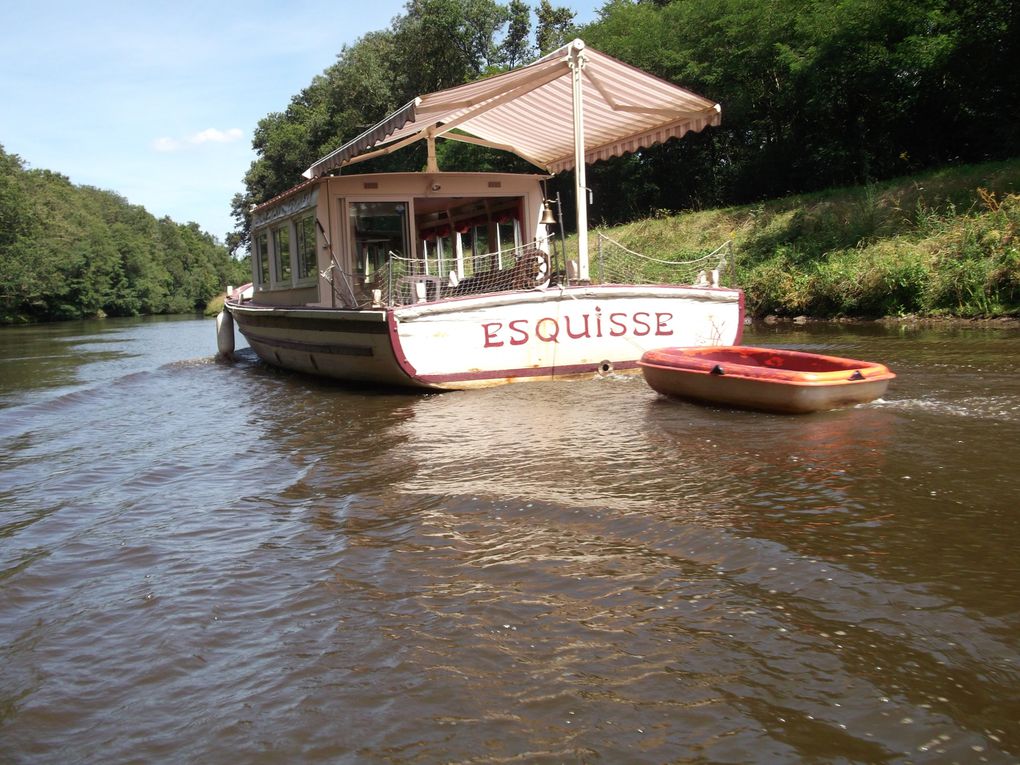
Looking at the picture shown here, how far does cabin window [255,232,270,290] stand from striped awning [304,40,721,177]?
4.34m

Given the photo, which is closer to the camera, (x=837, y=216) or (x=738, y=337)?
(x=738, y=337)

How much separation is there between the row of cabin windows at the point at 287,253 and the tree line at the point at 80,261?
3973 cm

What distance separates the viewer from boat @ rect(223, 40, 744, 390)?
32.6 ft

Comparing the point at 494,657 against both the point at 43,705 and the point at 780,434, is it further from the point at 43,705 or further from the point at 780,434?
the point at 780,434

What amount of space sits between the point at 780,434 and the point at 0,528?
18.6 feet

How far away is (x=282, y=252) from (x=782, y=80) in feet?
69.7

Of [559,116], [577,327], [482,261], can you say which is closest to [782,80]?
[559,116]

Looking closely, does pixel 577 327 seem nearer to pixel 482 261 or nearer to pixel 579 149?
pixel 579 149

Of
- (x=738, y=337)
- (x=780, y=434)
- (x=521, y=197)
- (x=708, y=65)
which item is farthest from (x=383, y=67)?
(x=780, y=434)

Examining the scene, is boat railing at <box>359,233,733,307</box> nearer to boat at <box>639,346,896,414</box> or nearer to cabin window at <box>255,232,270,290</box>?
boat at <box>639,346,896,414</box>

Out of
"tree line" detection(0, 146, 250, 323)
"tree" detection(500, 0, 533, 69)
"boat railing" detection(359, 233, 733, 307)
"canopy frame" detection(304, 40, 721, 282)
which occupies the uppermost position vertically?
"tree" detection(500, 0, 533, 69)

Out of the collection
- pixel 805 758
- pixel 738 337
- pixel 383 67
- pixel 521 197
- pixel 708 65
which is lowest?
pixel 805 758

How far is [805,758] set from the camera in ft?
8.40

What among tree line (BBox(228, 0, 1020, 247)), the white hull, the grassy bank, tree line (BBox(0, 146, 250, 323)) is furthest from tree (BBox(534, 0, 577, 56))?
the white hull
